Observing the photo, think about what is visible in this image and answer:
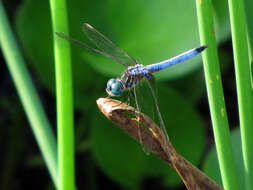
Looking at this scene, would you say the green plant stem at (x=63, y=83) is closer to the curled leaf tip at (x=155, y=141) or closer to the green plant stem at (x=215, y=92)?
the curled leaf tip at (x=155, y=141)

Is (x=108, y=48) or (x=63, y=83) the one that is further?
(x=108, y=48)

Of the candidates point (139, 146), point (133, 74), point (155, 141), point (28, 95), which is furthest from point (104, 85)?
point (155, 141)

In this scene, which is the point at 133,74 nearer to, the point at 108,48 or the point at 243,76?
the point at 108,48

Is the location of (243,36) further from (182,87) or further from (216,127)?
(182,87)

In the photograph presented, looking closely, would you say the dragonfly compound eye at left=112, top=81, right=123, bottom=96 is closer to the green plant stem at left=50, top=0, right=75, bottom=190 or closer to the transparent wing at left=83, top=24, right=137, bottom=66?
the transparent wing at left=83, top=24, right=137, bottom=66

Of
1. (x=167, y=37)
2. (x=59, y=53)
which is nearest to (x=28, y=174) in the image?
(x=167, y=37)

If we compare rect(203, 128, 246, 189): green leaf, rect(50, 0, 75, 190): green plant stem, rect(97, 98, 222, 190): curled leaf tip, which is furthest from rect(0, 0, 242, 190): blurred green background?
rect(50, 0, 75, 190): green plant stem
